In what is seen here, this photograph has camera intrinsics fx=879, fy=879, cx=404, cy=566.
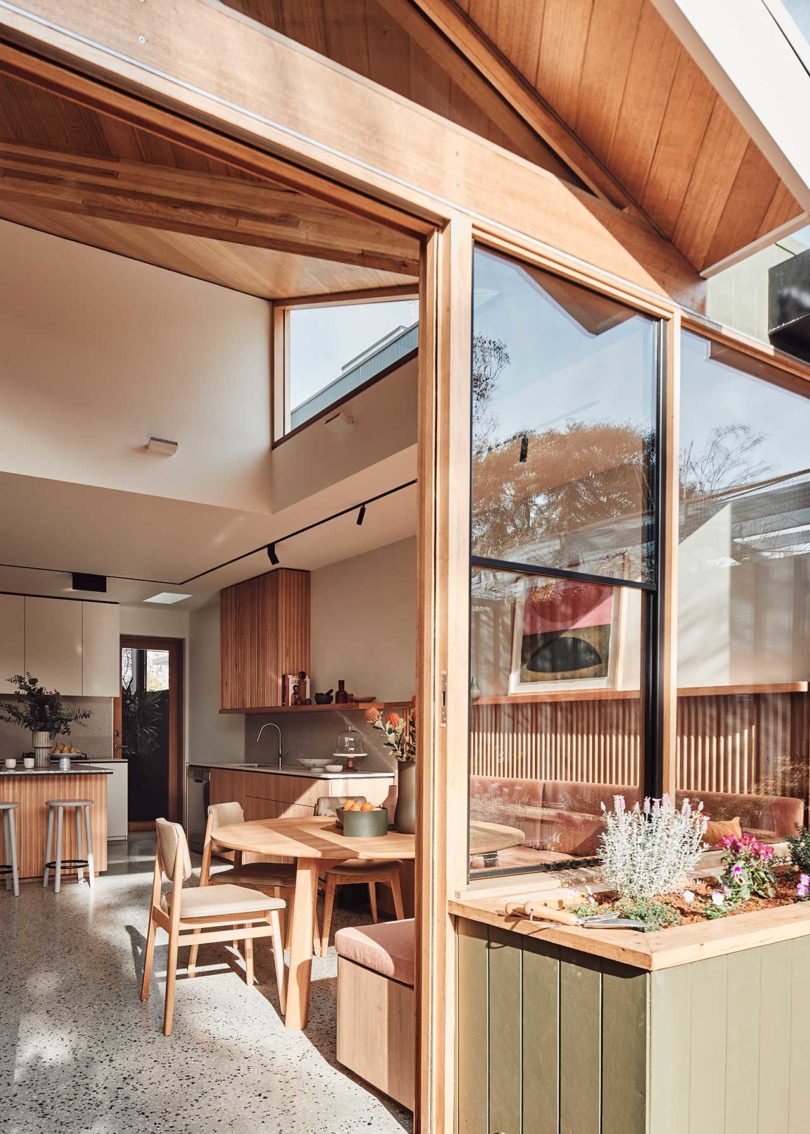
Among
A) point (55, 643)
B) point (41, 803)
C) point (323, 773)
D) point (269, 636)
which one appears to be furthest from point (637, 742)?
point (55, 643)

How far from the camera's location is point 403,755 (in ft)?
13.4

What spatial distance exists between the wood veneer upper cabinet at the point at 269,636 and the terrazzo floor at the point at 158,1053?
3181 millimetres

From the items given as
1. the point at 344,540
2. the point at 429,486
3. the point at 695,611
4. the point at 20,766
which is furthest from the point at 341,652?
the point at 429,486

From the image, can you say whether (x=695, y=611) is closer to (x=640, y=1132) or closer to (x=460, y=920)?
(x=460, y=920)

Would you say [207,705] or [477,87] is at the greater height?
[477,87]

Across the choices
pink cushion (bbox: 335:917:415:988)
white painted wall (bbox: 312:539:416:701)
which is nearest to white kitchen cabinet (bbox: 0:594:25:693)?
white painted wall (bbox: 312:539:416:701)

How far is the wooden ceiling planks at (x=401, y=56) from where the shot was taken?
243cm

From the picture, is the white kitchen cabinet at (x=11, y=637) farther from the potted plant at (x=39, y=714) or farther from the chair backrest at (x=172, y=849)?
the chair backrest at (x=172, y=849)

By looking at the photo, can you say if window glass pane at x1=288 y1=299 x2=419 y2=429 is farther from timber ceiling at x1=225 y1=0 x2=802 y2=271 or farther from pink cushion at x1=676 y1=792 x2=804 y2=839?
pink cushion at x1=676 y1=792 x2=804 y2=839

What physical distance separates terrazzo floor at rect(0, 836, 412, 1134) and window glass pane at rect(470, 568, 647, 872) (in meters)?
1.05

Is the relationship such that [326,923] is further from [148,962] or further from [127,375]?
[127,375]

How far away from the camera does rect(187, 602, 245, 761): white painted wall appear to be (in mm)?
9430

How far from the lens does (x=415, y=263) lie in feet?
14.6

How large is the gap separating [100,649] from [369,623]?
3659 mm
